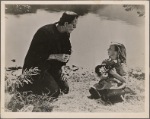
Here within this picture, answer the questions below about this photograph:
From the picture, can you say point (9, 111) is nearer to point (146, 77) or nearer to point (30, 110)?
point (30, 110)

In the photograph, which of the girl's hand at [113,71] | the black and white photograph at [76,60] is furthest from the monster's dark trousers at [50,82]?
the girl's hand at [113,71]

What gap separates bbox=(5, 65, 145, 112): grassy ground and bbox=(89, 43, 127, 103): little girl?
20 millimetres

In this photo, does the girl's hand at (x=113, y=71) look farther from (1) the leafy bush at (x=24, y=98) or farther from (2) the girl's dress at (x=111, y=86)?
(1) the leafy bush at (x=24, y=98)

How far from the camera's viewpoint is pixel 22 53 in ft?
2.35

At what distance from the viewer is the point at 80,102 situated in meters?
0.71

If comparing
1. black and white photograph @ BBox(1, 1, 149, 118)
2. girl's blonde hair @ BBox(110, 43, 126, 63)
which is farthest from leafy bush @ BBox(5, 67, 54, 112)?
girl's blonde hair @ BBox(110, 43, 126, 63)

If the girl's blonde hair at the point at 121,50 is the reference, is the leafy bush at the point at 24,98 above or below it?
below

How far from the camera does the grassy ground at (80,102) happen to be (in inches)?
27.8

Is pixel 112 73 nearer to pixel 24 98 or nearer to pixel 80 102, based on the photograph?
pixel 80 102

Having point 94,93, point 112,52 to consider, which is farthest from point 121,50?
point 94,93

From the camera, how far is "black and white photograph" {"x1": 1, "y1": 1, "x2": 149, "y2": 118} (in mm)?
708

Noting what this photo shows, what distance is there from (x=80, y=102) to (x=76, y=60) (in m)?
0.11

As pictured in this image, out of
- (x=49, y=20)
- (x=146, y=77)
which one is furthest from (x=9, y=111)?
(x=146, y=77)

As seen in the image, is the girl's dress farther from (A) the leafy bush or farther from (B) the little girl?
(A) the leafy bush
